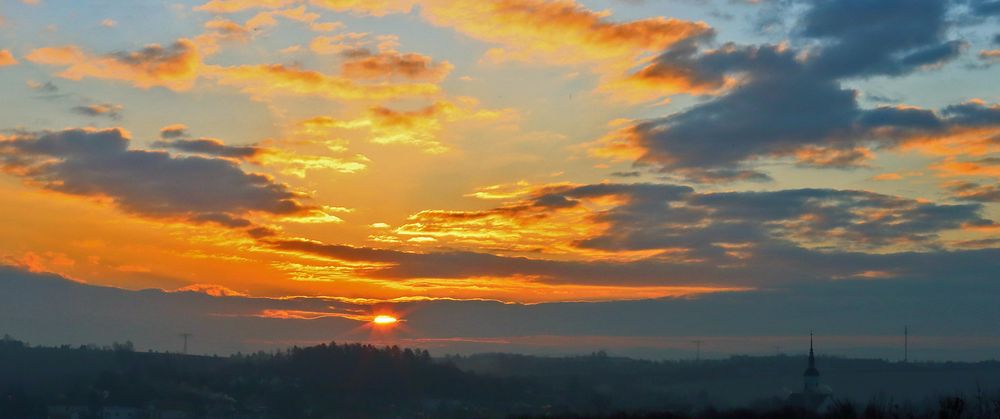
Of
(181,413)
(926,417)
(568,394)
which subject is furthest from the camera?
(568,394)

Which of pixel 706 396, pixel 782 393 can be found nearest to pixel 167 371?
pixel 706 396

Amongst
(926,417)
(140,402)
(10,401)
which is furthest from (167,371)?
(926,417)

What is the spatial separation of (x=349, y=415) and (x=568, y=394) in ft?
119

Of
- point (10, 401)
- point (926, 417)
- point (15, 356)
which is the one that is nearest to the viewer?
point (926, 417)

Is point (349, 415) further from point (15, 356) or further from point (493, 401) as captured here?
point (15, 356)

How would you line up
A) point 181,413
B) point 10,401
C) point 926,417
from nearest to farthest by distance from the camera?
1. point 926,417
2. point 10,401
3. point 181,413

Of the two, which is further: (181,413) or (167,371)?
(167,371)

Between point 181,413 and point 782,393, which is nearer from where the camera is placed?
point 181,413

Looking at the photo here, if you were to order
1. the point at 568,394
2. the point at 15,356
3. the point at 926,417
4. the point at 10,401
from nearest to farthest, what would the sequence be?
the point at 926,417 < the point at 10,401 < the point at 15,356 < the point at 568,394

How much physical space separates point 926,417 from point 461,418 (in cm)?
12103

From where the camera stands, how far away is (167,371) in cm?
19175

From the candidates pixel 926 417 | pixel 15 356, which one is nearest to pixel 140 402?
pixel 15 356

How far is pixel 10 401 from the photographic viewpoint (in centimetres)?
14300

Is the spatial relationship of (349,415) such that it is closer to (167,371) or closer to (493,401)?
(493,401)
